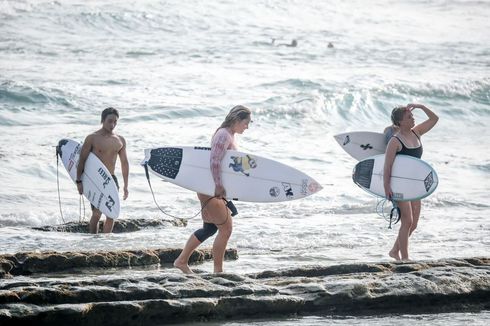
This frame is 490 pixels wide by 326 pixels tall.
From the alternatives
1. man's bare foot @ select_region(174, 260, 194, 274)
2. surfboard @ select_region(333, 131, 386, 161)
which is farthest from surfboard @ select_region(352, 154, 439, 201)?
man's bare foot @ select_region(174, 260, 194, 274)

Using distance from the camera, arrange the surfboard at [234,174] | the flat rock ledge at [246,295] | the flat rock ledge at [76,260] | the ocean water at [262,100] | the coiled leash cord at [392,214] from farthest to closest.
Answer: the ocean water at [262,100] < the coiled leash cord at [392,214] < the surfboard at [234,174] < the flat rock ledge at [76,260] < the flat rock ledge at [246,295]

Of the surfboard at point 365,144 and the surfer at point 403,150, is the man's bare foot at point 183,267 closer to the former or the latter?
the surfer at point 403,150

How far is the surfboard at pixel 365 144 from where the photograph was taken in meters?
10.5

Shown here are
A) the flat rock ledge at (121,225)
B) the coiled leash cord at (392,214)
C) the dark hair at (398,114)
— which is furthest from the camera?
the flat rock ledge at (121,225)

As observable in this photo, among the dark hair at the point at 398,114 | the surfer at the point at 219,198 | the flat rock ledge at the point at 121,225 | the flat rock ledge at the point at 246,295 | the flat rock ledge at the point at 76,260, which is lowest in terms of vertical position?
the flat rock ledge at the point at 121,225

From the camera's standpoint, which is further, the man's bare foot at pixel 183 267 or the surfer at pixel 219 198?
the man's bare foot at pixel 183 267

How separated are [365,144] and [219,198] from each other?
8.50ft

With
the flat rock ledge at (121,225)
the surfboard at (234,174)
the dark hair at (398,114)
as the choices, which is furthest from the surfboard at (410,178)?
the flat rock ledge at (121,225)

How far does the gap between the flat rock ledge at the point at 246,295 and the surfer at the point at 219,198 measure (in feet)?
1.91

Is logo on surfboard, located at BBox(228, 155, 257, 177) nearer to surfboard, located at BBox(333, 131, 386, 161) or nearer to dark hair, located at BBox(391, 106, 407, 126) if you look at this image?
dark hair, located at BBox(391, 106, 407, 126)

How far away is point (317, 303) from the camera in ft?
23.7

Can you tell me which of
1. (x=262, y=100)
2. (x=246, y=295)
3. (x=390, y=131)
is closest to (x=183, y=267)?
(x=246, y=295)

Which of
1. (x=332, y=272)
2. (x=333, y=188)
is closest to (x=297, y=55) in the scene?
(x=333, y=188)

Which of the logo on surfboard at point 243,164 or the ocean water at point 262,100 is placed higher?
the logo on surfboard at point 243,164
